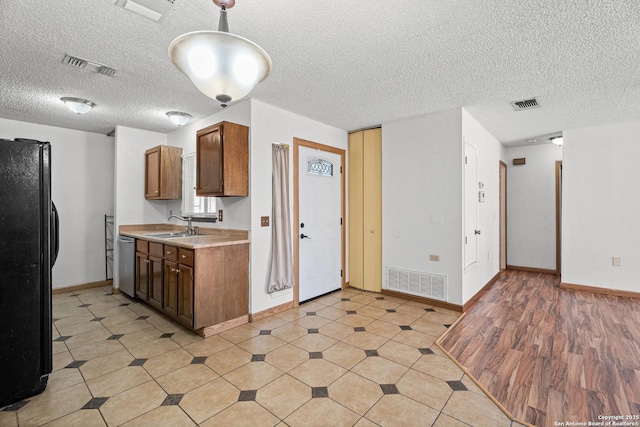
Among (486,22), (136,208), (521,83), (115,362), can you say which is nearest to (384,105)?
(521,83)

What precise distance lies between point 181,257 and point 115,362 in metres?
1.07

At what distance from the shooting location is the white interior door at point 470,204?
4.00 m

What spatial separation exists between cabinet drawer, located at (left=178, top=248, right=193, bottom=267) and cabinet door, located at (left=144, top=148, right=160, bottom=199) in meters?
1.92

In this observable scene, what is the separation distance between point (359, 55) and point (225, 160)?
1.79 m

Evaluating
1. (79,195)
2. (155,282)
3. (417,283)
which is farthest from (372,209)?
(79,195)

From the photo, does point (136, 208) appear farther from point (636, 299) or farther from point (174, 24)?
point (636, 299)

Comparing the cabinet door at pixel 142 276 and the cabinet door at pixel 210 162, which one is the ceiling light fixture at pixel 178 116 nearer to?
the cabinet door at pixel 210 162

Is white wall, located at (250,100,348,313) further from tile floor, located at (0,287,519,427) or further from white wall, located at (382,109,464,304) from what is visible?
white wall, located at (382,109,464,304)

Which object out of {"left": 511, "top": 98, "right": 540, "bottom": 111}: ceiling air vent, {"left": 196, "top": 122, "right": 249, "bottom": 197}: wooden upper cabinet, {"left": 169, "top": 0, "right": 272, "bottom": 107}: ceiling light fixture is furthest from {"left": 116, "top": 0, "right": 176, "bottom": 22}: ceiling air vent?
{"left": 511, "top": 98, "right": 540, "bottom": 111}: ceiling air vent

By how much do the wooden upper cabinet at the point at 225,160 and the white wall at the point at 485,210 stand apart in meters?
2.84

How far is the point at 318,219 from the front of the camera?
4.42m

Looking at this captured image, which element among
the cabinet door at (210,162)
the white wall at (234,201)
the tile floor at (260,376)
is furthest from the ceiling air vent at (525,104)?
the cabinet door at (210,162)

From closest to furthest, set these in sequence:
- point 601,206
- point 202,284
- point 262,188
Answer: point 202,284 < point 262,188 < point 601,206

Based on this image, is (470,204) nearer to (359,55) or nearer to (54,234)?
(359,55)
